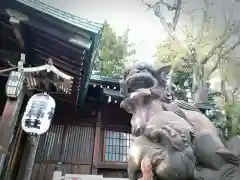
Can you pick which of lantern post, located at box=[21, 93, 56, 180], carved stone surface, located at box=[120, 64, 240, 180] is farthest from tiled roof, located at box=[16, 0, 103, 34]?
carved stone surface, located at box=[120, 64, 240, 180]

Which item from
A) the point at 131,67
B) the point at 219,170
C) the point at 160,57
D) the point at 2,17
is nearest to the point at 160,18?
the point at 160,57

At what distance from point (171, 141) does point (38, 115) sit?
389cm

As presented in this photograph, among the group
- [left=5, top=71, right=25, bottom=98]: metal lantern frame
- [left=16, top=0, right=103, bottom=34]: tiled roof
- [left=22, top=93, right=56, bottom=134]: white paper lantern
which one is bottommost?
[left=22, top=93, right=56, bottom=134]: white paper lantern

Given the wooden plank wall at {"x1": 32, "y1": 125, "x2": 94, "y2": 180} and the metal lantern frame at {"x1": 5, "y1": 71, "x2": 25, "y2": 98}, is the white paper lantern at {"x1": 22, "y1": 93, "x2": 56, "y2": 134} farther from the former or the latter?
the wooden plank wall at {"x1": 32, "y1": 125, "x2": 94, "y2": 180}

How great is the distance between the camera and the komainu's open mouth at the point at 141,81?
10.5ft

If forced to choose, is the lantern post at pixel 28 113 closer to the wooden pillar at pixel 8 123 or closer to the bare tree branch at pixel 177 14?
the wooden pillar at pixel 8 123

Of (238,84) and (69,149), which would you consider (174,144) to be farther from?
(238,84)

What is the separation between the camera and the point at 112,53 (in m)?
14.1

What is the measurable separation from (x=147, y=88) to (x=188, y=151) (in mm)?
970

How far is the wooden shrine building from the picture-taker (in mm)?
6078

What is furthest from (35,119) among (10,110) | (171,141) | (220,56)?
(220,56)

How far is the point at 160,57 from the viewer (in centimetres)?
1413

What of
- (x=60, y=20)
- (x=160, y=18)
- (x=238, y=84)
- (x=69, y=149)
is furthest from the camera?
(x=160, y=18)

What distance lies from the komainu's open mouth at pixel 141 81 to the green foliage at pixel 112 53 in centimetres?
932
